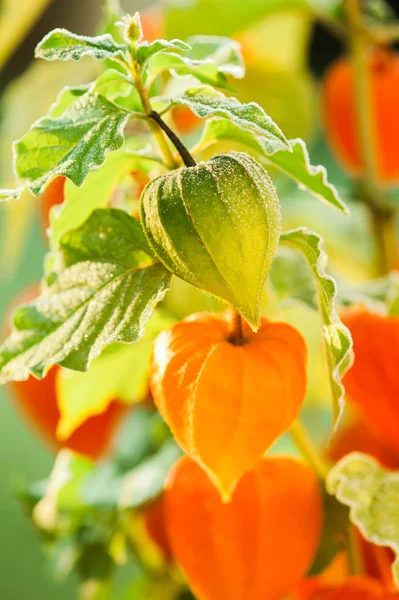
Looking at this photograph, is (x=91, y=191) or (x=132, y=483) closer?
(x=91, y=191)

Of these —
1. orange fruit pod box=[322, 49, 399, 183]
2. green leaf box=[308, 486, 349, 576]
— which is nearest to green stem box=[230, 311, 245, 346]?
green leaf box=[308, 486, 349, 576]

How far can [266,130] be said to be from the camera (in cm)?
21

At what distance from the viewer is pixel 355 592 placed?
0.31m

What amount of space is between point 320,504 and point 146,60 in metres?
0.19

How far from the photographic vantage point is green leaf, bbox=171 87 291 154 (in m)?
0.21

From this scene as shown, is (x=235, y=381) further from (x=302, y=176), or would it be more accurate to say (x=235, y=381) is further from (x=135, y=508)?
(x=135, y=508)

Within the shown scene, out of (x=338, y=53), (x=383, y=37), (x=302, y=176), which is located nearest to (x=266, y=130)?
(x=302, y=176)

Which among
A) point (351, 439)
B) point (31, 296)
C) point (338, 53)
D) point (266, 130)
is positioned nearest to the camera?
point (266, 130)

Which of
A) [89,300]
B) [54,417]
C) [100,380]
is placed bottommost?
[54,417]

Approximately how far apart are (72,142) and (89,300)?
0.05 metres

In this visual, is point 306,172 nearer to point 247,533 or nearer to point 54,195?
point 247,533

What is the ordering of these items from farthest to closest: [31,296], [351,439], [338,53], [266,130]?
[338,53] → [31,296] → [351,439] → [266,130]

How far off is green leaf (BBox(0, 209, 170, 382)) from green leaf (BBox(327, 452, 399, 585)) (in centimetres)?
12

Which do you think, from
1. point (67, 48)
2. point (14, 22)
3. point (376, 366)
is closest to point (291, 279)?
point (376, 366)
